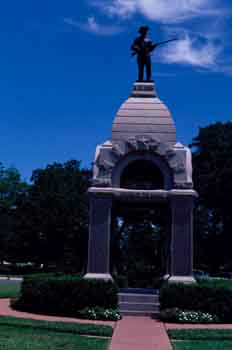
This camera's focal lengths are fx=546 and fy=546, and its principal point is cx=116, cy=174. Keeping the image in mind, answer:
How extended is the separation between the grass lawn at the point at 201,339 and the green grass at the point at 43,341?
193cm

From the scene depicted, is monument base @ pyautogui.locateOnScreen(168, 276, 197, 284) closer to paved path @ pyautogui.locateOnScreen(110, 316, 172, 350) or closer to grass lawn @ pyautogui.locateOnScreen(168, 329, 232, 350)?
paved path @ pyautogui.locateOnScreen(110, 316, 172, 350)

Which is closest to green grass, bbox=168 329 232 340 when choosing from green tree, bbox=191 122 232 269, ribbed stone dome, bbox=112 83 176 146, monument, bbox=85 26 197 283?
monument, bbox=85 26 197 283

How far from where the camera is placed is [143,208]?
25047 mm

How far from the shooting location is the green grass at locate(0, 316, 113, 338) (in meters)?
14.7

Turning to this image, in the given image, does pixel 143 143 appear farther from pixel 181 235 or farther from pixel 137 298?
pixel 137 298

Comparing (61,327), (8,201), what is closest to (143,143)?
(61,327)

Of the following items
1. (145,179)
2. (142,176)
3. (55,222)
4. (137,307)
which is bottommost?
(137,307)

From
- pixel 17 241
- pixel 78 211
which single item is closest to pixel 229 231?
pixel 78 211

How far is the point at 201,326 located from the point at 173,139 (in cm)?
838

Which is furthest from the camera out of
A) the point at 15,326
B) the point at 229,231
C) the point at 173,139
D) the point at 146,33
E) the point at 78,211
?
the point at 78,211

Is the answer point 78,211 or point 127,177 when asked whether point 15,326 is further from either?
point 78,211

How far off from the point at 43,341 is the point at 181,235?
9.79m

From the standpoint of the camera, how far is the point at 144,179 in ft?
75.6

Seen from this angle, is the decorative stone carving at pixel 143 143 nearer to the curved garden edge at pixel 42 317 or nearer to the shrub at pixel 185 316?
the shrub at pixel 185 316
